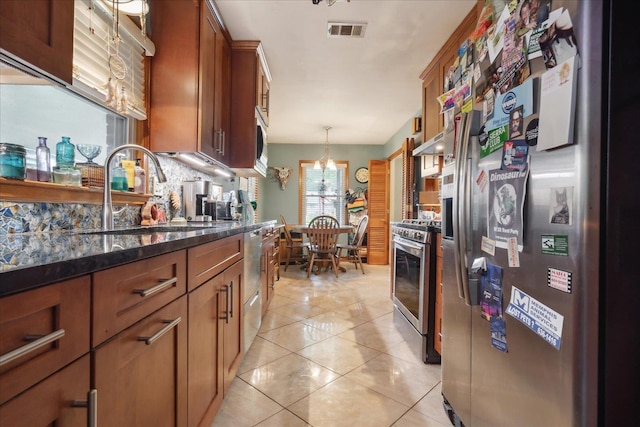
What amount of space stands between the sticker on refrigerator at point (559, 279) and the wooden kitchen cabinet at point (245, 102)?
2451 millimetres

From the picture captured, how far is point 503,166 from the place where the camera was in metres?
0.97

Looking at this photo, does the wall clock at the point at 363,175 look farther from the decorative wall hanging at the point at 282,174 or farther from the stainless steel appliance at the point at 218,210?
the stainless steel appliance at the point at 218,210

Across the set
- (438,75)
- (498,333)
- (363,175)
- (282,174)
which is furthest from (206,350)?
(363,175)

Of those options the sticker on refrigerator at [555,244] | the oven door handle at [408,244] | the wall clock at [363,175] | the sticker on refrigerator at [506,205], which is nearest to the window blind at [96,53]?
the sticker on refrigerator at [506,205]

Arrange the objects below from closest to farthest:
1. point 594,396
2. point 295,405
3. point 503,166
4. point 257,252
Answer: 1. point 594,396
2. point 503,166
3. point 295,405
4. point 257,252

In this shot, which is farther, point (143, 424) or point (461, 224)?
point (461, 224)

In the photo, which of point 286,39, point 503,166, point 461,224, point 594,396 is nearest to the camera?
point 594,396

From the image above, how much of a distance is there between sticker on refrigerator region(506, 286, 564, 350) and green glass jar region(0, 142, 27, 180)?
1.76 m

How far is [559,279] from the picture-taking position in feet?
2.48

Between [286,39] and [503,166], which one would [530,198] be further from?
[286,39]

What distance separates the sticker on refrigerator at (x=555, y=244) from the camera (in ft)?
2.42

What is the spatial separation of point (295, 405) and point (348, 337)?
0.93 m

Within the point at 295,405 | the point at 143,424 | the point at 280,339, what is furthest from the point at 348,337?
the point at 143,424

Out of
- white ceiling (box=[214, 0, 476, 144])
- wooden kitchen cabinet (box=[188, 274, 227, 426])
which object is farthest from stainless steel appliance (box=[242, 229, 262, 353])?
white ceiling (box=[214, 0, 476, 144])
